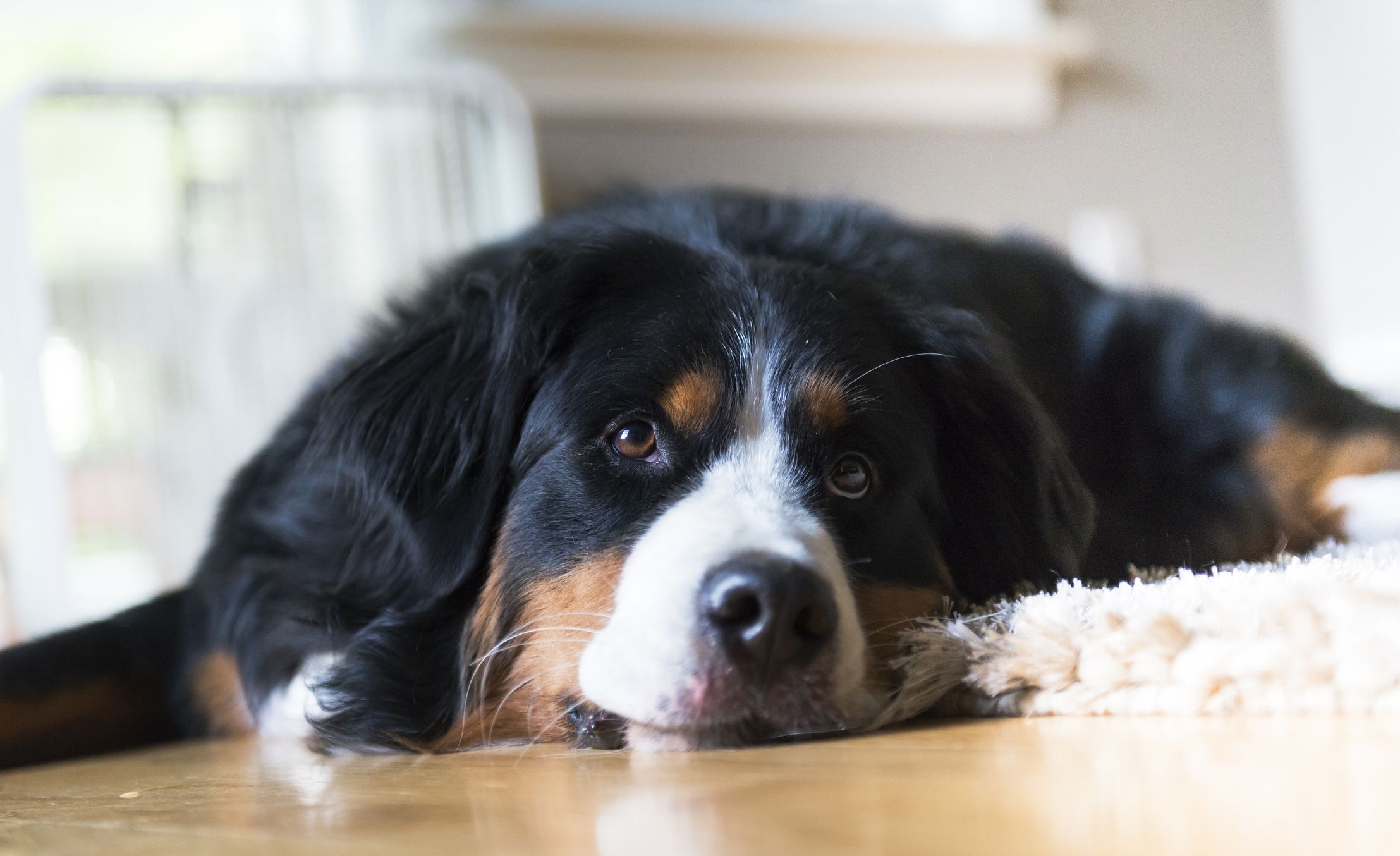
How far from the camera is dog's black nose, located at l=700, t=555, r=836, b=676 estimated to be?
100cm

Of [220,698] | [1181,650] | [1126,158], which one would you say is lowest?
[220,698]

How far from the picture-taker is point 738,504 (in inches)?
44.8

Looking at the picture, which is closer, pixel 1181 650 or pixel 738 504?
pixel 1181 650

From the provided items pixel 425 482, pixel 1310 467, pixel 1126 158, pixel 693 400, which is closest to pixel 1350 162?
pixel 1126 158

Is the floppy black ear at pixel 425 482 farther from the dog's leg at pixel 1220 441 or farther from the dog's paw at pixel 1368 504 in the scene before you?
the dog's paw at pixel 1368 504

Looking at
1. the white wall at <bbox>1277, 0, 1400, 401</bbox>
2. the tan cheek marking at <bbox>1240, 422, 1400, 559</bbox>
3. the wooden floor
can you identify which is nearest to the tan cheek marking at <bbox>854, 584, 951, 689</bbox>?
the wooden floor

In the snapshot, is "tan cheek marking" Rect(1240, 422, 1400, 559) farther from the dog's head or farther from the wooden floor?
the wooden floor

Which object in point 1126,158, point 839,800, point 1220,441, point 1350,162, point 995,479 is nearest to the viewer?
point 839,800

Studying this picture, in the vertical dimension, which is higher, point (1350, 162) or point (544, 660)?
point (1350, 162)

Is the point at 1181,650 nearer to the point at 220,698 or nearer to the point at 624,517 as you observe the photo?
the point at 624,517

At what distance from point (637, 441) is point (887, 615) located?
0.30 m

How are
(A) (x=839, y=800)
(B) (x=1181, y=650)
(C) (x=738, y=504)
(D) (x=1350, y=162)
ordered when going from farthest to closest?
(D) (x=1350, y=162), (C) (x=738, y=504), (B) (x=1181, y=650), (A) (x=839, y=800)

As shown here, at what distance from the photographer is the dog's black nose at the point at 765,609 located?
100 centimetres

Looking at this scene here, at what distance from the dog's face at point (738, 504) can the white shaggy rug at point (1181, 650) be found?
9cm
